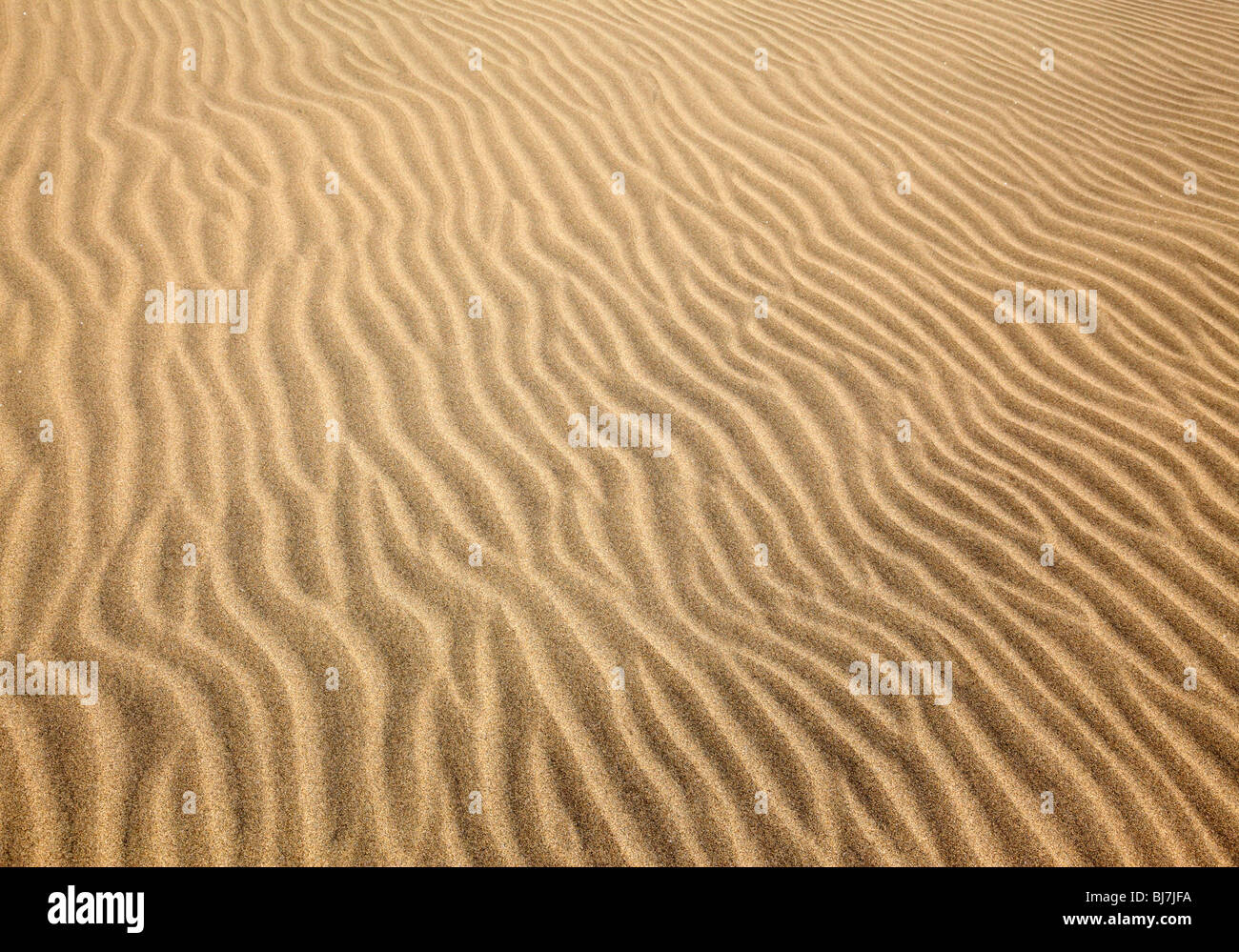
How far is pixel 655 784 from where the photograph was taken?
Answer: 2600 millimetres

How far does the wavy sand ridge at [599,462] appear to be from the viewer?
8.48ft

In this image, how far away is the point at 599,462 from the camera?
137 inches

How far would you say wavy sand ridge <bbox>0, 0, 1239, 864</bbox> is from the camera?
2.59 metres

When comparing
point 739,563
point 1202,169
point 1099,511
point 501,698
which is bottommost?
point 501,698

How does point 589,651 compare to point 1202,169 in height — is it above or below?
below

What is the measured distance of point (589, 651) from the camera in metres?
2.89
